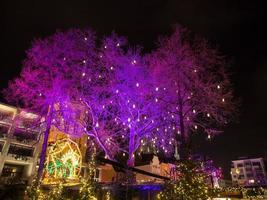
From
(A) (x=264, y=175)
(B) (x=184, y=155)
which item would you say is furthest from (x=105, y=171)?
(A) (x=264, y=175)

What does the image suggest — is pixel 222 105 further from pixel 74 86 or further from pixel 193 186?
pixel 74 86

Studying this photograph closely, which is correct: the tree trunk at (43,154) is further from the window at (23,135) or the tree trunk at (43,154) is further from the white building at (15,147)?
the window at (23,135)

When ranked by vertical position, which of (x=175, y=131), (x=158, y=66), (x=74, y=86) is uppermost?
(x=158, y=66)

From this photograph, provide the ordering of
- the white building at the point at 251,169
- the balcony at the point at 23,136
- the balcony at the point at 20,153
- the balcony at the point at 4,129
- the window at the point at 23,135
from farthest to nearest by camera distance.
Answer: the white building at the point at 251,169 < the window at the point at 23,135 < the balcony at the point at 23,136 < the balcony at the point at 4,129 < the balcony at the point at 20,153

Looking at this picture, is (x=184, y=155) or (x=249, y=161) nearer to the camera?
(x=184, y=155)

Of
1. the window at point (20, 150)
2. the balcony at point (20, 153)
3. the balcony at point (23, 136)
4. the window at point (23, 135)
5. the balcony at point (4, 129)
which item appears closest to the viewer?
the balcony at point (20, 153)

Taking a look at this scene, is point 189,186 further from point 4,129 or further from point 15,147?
point 4,129

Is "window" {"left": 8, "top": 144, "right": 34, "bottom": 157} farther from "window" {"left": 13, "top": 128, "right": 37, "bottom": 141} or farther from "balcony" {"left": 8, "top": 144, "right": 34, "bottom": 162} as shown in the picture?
"window" {"left": 13, "top": 128, "right": 37, "bottom": 141}

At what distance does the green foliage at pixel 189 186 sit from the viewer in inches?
334

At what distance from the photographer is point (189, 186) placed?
28.2 ft

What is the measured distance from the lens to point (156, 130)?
17.7m

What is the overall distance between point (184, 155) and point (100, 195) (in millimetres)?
4655

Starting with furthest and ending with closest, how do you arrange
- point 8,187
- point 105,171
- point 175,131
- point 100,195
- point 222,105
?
point 105,171, point 175,131, point 222,105, point 100,195, point 8,187

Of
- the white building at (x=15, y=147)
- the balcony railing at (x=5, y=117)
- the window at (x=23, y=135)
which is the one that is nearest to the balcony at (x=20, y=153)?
the white building at (x=15, y=147)
